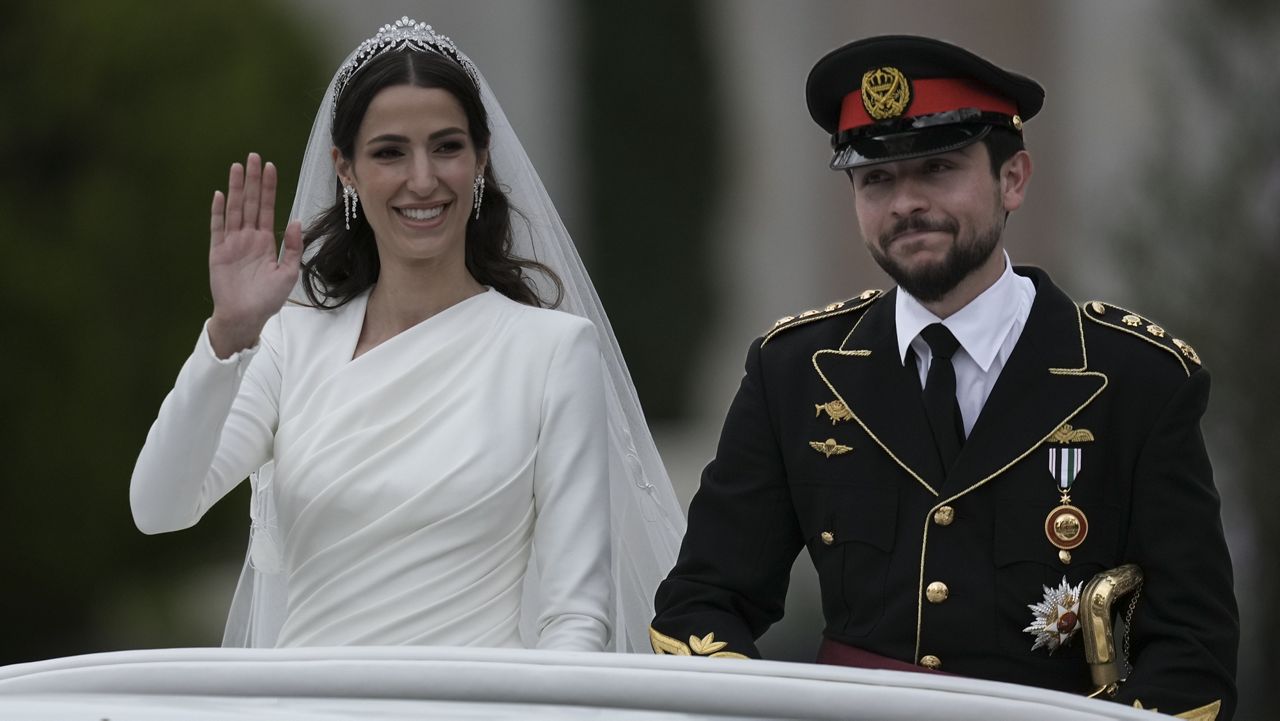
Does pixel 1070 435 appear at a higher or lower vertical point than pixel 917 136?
lower

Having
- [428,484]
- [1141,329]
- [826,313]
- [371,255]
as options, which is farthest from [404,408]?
[1141,329]

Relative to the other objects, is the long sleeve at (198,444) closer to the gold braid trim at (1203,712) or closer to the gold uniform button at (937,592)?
the gold uniform button at (937,592)

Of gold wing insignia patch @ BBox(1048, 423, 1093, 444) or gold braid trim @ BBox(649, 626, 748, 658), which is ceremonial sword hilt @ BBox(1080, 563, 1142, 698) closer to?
gold wing insignia patch @ BBox(1048, 423, 1093, 444)

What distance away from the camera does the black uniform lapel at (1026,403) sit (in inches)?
102

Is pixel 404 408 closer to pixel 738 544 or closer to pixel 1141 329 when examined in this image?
pixel 738 544

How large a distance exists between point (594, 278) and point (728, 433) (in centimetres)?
519

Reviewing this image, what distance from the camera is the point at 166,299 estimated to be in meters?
6.59

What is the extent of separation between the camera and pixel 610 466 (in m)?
3.36

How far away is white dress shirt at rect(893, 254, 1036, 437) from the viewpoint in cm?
263

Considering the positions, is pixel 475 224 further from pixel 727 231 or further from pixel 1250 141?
pixel 727 231

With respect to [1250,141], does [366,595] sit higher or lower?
lower

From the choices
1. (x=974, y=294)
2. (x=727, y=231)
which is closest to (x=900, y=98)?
(x=974, y=294)

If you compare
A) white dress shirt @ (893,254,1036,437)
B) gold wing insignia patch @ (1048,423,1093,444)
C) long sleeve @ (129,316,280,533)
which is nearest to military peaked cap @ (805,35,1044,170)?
white dress shirt @ (893,254,1036,437)

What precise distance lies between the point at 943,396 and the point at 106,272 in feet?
15.0
